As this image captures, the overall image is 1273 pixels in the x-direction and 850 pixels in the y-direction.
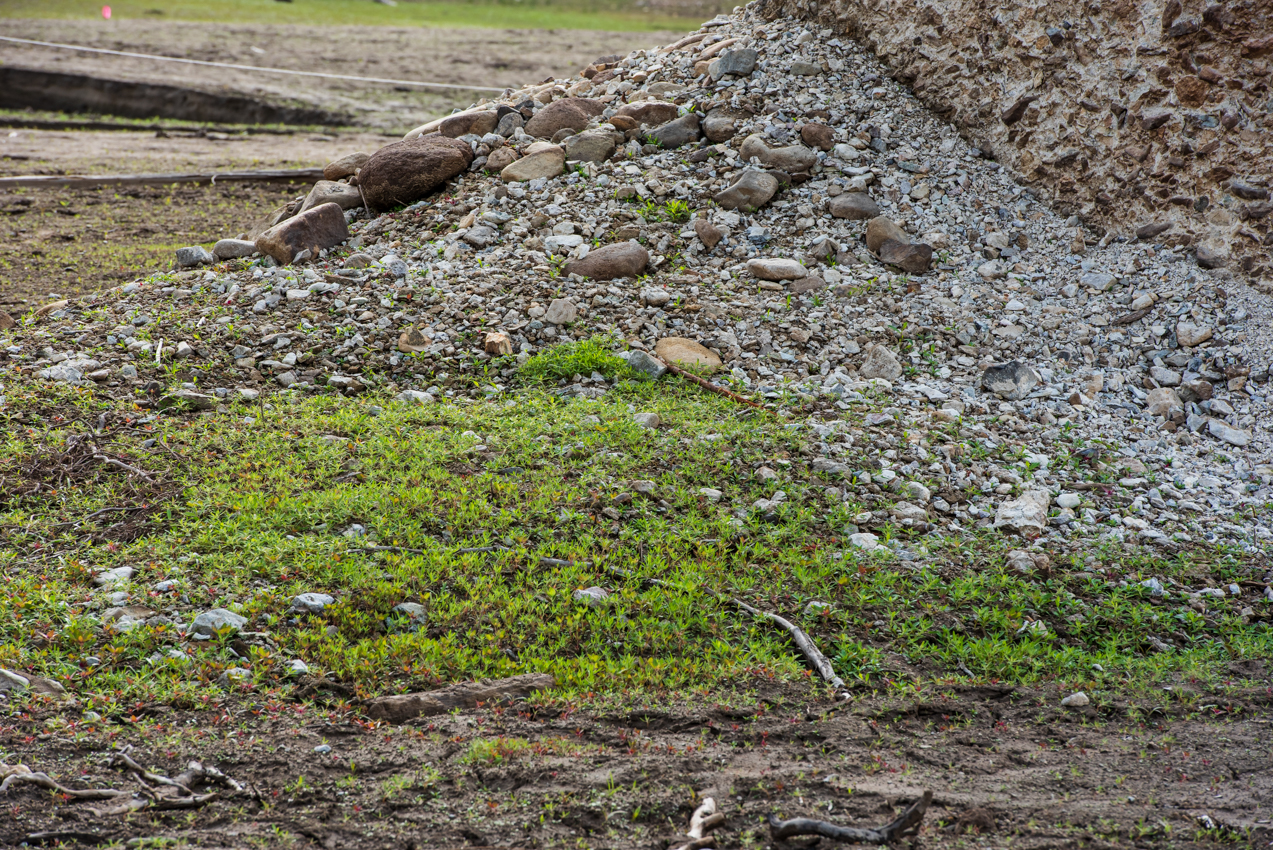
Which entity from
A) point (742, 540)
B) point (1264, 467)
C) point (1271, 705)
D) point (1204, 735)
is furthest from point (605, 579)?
point (1264, 467)

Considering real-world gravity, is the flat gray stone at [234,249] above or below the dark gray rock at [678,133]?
below

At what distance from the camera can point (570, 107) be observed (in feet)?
23.2

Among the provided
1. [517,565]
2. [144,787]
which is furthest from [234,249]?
[144,787]

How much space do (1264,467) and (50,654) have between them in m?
5.68

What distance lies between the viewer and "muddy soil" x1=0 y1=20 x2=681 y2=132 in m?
14.4

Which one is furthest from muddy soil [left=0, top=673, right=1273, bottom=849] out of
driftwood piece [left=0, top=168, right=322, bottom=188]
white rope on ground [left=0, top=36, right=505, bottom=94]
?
white rope on ground [left=0, top=36, right=505, bottom=94]

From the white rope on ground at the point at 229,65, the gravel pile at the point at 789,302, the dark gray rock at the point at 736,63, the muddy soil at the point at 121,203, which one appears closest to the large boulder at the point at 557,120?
the gravel pile at the point at 789,302

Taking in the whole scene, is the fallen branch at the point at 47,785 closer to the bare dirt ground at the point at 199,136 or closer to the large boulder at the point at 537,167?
the bare dirt ground at the point at 199,136

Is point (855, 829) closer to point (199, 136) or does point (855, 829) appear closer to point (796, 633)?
point (796, 633)

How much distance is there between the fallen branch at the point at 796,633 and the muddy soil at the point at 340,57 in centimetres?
1146

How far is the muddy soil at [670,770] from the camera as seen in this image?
8.09 ft

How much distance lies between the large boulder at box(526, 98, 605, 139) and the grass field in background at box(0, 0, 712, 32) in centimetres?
1566

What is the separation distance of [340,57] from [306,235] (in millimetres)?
12751

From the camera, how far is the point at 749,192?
6258 mm
